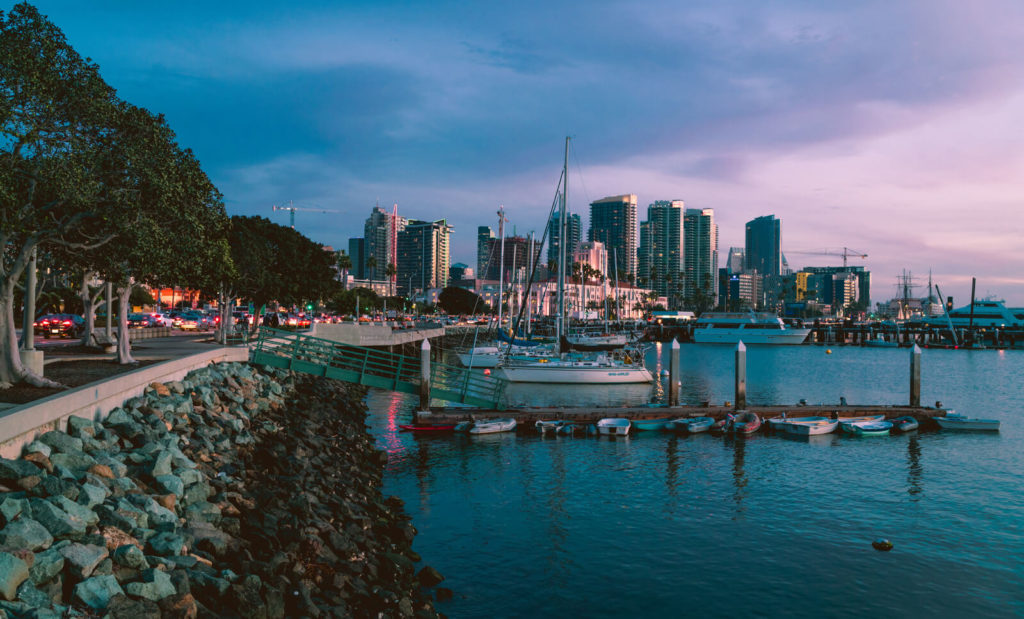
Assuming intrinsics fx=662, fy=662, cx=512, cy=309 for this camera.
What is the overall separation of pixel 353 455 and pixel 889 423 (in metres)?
27.6

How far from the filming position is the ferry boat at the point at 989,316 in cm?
14375

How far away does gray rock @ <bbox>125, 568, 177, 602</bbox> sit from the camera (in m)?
9.64

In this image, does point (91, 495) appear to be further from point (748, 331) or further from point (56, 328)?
point (748, 331)

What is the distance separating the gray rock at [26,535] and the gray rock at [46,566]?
25 cm

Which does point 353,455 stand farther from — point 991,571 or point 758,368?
point 758,368

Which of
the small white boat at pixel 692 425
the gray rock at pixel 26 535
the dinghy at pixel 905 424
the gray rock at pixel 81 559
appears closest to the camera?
the gray rock at pixel 26 535

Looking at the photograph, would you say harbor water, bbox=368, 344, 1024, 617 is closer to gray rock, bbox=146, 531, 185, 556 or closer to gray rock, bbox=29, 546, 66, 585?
gray rock, bbox=146, 531, 185, 556

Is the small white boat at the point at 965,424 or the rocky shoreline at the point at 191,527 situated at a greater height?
the rocky shoreline at the point at 191,527

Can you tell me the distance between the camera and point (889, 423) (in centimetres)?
3478

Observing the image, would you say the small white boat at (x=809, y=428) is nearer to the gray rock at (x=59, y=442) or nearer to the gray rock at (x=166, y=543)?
the gray rock at (x=166, y=543)

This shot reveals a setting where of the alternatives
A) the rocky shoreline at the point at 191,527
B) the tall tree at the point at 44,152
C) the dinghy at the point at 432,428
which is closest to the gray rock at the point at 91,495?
the rocky shoreline at the point at 191,527

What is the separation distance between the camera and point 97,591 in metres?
9.30

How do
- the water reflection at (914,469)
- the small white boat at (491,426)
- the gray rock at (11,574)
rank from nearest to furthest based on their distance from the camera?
the gray rock at (11,574), the water reflection at (914,469), the small white boat at (491,426)

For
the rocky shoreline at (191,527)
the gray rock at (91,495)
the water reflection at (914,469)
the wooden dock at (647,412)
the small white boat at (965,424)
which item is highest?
the gray rock at (91,495)
